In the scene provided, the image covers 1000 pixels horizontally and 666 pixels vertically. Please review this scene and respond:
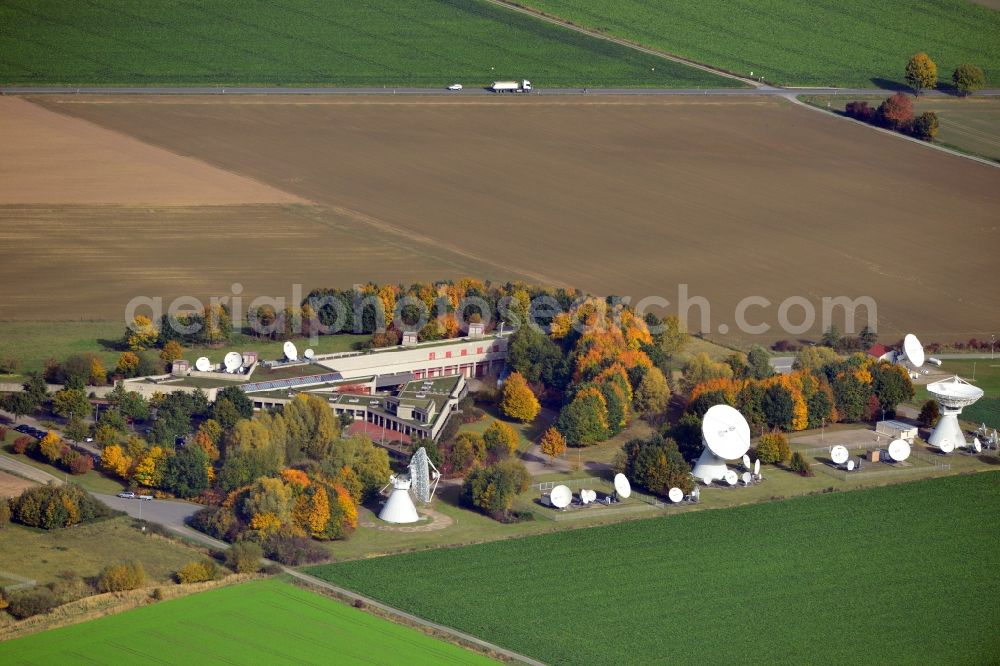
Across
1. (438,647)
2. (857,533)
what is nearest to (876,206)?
(857,533)

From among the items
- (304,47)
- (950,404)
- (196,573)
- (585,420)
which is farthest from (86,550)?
(304,47)

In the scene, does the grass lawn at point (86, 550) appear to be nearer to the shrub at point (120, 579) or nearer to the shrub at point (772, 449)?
the shrub at point (120, 579)

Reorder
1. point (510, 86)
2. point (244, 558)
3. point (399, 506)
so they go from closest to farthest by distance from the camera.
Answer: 1. point (244, 558)
2. point (399, 506)
3. point (510, 86)

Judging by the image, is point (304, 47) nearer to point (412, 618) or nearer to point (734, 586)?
point (734, 586)

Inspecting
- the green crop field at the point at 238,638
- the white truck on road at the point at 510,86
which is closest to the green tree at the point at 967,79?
the white truck on road at the point at 510,86

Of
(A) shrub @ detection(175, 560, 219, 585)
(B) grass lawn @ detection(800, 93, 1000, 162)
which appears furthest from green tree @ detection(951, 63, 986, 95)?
(A) shrub @ detection(175, 560, 219, 585)

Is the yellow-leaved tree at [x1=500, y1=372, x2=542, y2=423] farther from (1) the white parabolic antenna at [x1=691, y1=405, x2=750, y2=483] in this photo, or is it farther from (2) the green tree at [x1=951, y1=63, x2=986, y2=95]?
(2) the green tree at [x1=951, y1=63, x2=986, y2=95]

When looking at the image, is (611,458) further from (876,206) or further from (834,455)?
(876,206)

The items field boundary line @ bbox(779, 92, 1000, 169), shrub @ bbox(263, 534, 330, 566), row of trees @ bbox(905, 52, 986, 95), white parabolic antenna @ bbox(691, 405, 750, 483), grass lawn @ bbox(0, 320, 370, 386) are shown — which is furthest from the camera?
row of trees @ bbox(905, 52, 986, 95)
